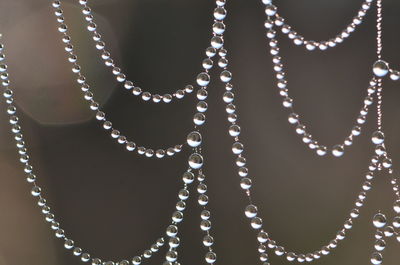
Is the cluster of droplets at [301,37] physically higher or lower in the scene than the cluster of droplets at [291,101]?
higher

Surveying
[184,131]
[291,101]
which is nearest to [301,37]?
[291,101]

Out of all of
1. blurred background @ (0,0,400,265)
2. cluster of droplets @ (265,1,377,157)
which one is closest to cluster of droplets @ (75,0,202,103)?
cluster of droplets @ (265,1,377,157)

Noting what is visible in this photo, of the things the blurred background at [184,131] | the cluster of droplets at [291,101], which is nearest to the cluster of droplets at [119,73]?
the cluster of droplets at [291,101]

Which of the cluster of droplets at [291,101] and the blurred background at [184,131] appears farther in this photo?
the blurred background at [184,131]

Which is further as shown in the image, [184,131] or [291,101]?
[184,131]

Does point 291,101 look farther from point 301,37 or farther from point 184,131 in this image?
point 184,131

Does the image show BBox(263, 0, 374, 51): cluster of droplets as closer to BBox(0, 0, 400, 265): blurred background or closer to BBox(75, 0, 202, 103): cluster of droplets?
BBox(75, 0, 202, 103): cluster of droplets

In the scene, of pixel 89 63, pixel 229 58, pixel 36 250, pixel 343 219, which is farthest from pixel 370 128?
pixel 36 250

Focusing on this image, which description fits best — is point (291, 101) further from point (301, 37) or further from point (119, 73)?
point (119, 73)

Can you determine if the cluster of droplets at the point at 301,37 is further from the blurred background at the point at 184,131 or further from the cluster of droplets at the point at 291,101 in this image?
the blurred background at the point at 184,131
